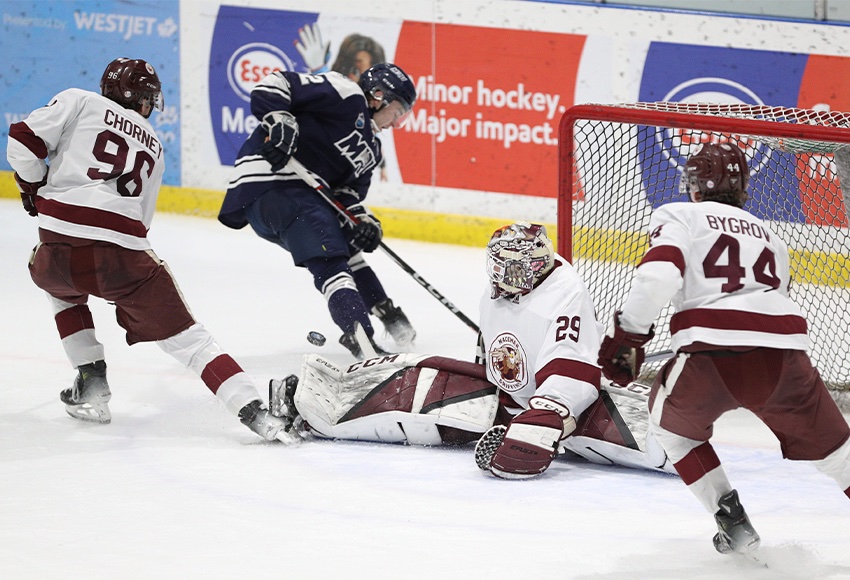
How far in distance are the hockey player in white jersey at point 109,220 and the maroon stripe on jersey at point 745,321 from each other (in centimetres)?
143

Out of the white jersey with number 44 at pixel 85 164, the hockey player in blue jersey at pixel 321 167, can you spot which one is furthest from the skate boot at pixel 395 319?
the white jersey with number 44 at pixel 85 164

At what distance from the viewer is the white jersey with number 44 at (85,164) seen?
359 centimetres

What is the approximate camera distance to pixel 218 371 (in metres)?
3.65

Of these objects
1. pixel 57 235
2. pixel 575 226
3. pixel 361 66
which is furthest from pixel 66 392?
pixel 361 66

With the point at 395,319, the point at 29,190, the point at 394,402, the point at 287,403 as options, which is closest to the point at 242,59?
the point at 395,319

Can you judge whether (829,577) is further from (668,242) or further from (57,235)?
(57,235)

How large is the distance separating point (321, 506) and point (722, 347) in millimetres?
1112

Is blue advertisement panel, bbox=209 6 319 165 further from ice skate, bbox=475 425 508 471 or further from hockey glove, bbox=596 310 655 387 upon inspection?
hockey glove, bbox=596 310 655 387

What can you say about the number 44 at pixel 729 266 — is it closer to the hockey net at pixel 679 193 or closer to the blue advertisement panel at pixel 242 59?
the hockey net at pixel 679 193

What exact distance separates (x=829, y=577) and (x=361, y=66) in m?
4.35

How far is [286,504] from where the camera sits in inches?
126

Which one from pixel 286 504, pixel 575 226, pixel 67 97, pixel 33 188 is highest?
pixel 67 97

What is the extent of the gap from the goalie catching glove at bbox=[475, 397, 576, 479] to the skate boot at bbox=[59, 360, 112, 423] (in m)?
1.26

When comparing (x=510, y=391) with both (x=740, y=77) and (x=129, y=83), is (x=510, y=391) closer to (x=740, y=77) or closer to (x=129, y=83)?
(x=129, y=83)
